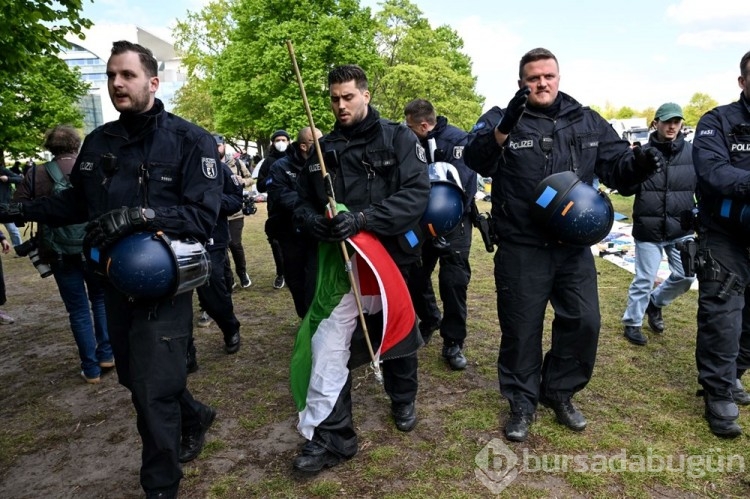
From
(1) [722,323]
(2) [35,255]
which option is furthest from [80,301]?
(1) [722,323]

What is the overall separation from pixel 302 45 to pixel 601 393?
24.6 metres

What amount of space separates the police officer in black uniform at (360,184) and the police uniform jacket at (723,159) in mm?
1794

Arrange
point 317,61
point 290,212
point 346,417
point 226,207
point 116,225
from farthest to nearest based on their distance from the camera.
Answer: point 317,61
point 226,207
point 290,212
point 346,417
point 116,225

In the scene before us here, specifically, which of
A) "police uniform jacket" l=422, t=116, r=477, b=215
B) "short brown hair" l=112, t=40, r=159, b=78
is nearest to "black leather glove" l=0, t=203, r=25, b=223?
"short brown hair" l=112, t=40, r=159, b=78

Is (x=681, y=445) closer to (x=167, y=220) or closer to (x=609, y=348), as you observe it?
(x=609, y=348)

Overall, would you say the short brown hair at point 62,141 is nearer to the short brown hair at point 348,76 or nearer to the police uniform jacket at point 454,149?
the short brown hair at point 348,76

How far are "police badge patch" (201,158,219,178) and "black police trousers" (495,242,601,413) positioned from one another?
182 centimetres

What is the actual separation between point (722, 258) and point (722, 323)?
0.42 metres

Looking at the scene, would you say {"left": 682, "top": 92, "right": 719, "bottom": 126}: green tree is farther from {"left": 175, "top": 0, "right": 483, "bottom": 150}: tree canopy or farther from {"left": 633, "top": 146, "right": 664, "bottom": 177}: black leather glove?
{"left": 633, "top": 146, "right": 664, "bottom": 177}: black leather glove

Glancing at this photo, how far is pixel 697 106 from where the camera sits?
66625 mm

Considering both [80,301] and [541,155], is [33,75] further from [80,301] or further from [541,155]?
[541,155]

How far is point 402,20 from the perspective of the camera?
33.2 metres

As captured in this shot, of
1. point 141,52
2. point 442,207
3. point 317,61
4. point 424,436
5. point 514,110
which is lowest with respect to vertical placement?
point 424,436

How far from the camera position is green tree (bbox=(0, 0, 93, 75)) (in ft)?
15.9
